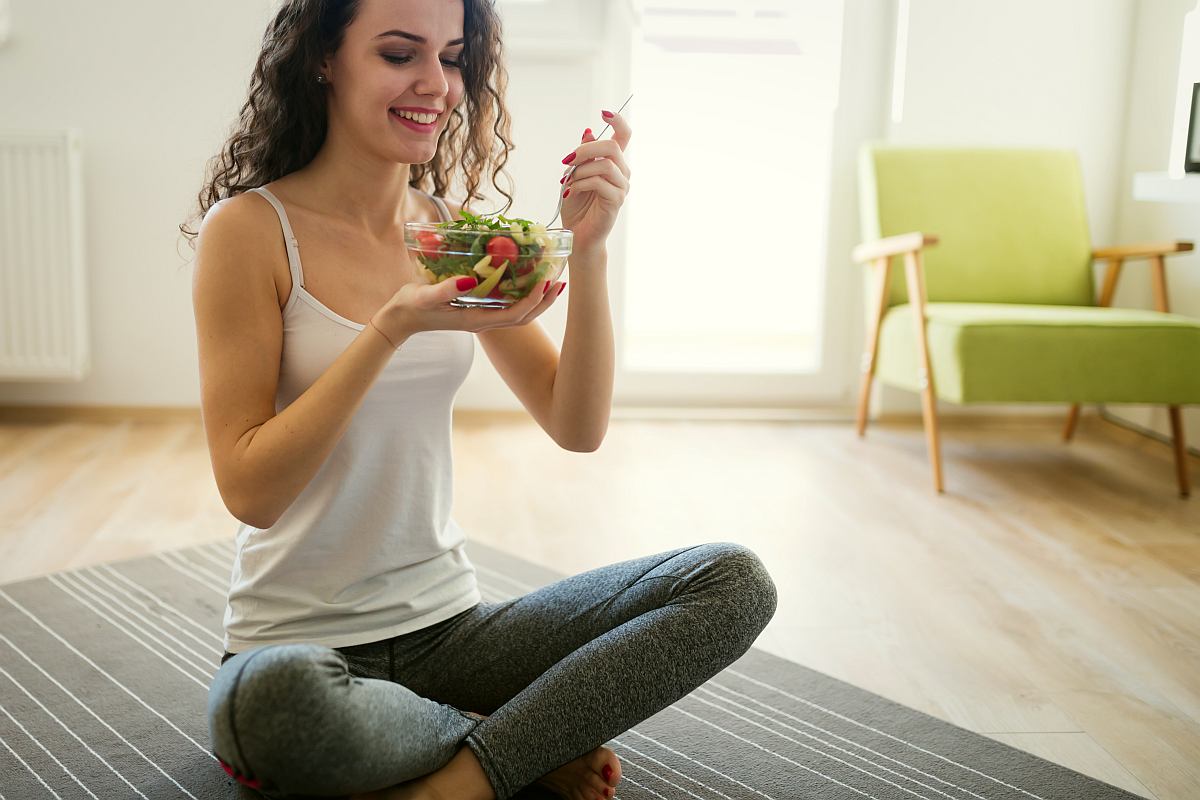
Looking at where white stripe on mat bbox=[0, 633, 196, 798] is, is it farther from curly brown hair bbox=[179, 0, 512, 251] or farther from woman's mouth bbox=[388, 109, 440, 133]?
woman's mouth bbox=[388, 109, 440, 133]

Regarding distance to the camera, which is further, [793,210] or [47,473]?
[793,210]

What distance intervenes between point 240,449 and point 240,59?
2515mm

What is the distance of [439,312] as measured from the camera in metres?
1.05

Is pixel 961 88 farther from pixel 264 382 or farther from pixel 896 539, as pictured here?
pixel 264 382

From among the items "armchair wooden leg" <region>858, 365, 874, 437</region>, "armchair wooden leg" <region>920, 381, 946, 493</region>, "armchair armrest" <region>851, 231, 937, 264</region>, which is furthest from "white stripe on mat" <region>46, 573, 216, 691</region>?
"armchair wooden leg" <region>858, 365, 874, 437</region>

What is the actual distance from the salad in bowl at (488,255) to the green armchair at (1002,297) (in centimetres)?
188

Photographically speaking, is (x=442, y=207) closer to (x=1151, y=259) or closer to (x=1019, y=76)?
(x=1151, y=259)

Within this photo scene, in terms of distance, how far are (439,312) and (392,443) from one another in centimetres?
24


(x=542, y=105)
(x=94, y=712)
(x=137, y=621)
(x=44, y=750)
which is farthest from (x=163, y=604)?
(x=542, y=105)

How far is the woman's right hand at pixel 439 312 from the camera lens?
1.04 m

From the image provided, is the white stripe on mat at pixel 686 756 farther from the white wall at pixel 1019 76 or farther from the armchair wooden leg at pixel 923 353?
the white wall at pixel 1019 76

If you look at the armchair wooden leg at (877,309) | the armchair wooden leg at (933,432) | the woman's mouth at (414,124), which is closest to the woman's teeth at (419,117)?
the woman's mouth at (414,124)

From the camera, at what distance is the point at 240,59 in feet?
10.9

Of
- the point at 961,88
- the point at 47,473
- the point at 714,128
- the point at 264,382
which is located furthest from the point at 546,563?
the point at 961,88
